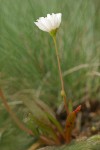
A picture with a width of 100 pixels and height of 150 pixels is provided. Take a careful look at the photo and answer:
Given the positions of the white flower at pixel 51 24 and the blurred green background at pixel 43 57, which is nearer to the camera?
the white flower at pixel 51 24

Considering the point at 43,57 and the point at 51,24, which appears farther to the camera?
the point at 43,57

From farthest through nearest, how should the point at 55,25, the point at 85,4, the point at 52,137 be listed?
the point at 85,4 < the point at 52,137 < the point at 55,25

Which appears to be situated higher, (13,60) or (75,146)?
(13,60)

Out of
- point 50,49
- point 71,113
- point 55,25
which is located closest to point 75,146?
point 71,113

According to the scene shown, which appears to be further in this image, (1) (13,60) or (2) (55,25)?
(1) (13,60)

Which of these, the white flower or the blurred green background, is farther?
the blurred green background

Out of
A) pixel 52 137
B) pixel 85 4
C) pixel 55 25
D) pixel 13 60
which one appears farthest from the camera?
pixel 13 60

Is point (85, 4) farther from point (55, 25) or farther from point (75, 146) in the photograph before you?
point (75, 146)

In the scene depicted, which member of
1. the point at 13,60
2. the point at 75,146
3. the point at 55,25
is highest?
the point at 13,60
